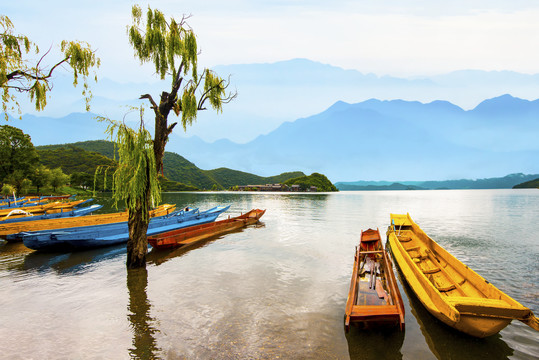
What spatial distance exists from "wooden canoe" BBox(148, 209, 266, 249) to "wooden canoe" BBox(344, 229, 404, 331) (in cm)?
1398

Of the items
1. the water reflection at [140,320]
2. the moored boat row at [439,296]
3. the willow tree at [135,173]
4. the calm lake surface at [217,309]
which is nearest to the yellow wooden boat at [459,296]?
the moored boat row at [439,296]

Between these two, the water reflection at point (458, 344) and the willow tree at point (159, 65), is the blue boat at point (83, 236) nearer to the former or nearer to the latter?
the willow tree at point (159, 65)

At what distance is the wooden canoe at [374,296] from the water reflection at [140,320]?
241 inches

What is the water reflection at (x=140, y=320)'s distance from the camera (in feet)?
26.3

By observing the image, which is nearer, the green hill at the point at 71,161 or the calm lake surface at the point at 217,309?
the calm lake surface at the point at 217,309

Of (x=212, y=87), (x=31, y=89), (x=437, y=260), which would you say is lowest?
(x=437, y=260)

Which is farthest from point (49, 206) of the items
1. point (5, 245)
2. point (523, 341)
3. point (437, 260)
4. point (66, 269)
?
point (523, 341)

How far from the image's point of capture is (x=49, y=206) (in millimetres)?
36688

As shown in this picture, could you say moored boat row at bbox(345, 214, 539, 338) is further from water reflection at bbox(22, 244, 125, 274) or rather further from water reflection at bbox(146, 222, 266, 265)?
water reflection at bbox(22, 244, 125, 274)

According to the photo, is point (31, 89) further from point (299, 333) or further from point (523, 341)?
point (523, 341)

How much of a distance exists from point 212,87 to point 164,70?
3.01 meters

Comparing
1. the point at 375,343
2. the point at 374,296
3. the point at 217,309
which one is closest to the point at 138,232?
the point at 217,309

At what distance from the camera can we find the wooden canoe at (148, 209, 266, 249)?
2002cm

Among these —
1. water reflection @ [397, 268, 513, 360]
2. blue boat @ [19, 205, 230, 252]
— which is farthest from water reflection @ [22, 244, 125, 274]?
water reflection @ [397, 268, 513, 360]
